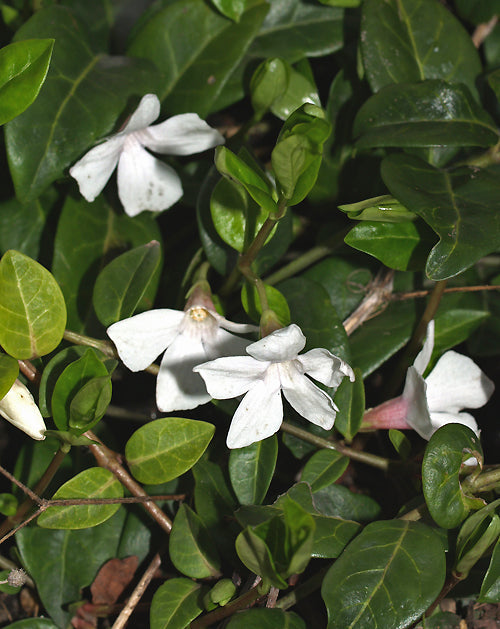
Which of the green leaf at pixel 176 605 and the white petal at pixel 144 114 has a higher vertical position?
the white petal at pixel 144 114

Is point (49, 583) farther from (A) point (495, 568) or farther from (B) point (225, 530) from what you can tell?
(A) point (495, 568)

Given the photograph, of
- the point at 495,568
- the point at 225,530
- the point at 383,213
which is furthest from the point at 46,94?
the point at 495,568

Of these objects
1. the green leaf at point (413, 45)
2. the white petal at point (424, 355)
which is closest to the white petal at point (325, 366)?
the white petal at point (424, 355)

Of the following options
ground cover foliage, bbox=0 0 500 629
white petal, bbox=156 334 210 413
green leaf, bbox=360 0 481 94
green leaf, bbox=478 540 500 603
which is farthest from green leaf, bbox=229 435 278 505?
green leaf, bbox=360 0 481 94

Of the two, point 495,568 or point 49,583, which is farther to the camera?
point 49,583

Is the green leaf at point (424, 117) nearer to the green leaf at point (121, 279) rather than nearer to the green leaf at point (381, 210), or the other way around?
the green leaf at point (381, 210)

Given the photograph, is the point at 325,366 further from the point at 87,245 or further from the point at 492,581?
the point at 87,245
